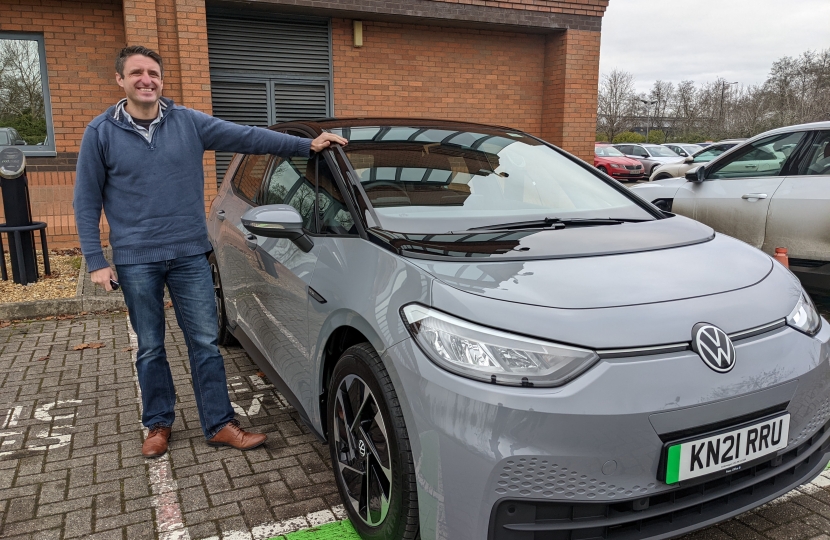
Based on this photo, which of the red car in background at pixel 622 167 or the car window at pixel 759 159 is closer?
the car window at pixel 759 159

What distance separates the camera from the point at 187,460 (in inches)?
127

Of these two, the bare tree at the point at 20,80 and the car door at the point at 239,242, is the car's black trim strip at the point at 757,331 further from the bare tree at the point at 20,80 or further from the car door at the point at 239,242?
the bare tree at the point at 20,80

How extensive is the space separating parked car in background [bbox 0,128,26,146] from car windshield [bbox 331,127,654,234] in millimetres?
7212

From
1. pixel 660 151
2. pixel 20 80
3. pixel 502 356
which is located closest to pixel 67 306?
pixel 20 80

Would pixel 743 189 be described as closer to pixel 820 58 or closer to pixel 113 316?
pixel 113 316

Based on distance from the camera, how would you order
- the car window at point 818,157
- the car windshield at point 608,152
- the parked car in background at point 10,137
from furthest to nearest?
the car windshield at point 608,152
the parked car in background at point 10,137
the car window at point 818,157

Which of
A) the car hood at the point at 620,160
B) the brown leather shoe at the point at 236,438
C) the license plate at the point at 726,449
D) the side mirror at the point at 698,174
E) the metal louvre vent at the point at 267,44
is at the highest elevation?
the metal louvre vent at the point at 267,44

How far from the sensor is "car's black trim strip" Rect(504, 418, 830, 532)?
5.89 ft

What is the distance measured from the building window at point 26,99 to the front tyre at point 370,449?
7725mm

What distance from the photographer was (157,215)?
3.03 metres

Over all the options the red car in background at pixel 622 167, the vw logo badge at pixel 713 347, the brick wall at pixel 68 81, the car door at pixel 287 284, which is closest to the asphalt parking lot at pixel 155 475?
the car door at pixel 287 284

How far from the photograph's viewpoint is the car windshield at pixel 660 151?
2744cm

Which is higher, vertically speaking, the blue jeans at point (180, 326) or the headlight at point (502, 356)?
the headlight at point (502, 356)

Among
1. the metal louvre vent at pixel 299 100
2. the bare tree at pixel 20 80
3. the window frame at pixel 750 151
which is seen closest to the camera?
the window frame at pixel 750 151
